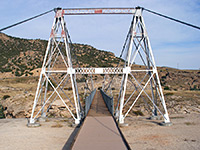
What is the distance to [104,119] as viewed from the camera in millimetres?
14281

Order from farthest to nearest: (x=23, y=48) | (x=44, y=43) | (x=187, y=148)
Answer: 1. (x=44, y=43)
2. (x=23, y=48)
3. (x=187, y=148)

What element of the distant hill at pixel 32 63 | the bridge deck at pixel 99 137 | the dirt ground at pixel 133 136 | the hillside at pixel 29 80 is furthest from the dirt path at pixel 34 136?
the distant hill at pixel 32 63

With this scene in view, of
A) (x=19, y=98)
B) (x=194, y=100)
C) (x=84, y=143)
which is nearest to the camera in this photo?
(x=84, y=143)

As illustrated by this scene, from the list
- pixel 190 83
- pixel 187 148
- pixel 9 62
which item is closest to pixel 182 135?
pixel 187 148

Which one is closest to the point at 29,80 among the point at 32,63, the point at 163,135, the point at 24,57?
the point at 32,63

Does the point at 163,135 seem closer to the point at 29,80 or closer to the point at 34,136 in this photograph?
the point at 34,136

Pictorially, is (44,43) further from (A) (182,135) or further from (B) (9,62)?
(A) (182,135)

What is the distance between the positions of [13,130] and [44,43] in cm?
8844

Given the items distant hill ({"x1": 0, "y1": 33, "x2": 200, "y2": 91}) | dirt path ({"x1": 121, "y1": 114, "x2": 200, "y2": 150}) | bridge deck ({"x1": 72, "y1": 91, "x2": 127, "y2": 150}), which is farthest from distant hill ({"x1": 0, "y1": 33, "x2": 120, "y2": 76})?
bridge deck ({"x1": 72, "y1": 91, "x2": 127, "y2": 150})

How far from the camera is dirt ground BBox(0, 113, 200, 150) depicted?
34.6 ft

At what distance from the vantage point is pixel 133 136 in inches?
482

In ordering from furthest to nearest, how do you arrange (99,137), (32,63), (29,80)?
(32,63), (29,80), (99,137)

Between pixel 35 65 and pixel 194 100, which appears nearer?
pixel 194 100

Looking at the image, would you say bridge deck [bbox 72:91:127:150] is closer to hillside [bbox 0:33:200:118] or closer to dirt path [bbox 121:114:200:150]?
dirt path [bbox 121:114:200:150]
